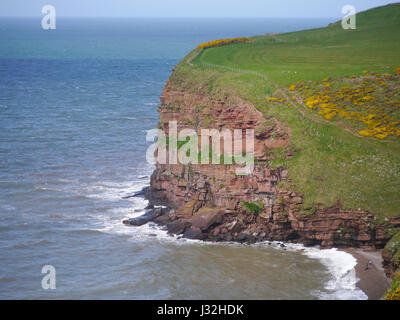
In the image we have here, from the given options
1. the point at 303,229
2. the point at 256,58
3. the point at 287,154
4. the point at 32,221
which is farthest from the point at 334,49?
the point at 32,221

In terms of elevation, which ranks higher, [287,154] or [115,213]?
[287,154]

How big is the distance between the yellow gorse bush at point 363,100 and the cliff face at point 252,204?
562cm

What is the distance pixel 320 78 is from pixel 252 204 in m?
15.8

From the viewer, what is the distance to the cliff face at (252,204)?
44688 millimetres

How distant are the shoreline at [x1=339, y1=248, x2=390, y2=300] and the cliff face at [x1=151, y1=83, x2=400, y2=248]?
1.02m

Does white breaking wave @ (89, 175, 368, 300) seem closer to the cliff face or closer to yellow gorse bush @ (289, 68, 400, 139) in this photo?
the cliff face

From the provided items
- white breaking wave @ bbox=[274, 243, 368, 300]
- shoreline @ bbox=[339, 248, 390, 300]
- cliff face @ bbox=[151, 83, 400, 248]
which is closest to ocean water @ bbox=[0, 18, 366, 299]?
white breaking wave @ bbox=[274, 243, 368, 300]

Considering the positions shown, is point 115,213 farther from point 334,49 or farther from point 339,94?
point 334,49

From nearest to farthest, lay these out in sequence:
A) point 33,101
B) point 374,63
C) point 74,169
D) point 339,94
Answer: point 339,94 → point 374,63 → point 74,169 → point 33,101

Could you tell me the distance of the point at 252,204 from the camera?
47.9 metres

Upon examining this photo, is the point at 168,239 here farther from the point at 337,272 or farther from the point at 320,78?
the point at 320,78

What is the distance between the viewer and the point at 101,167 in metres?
65.8

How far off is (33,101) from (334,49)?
55.4m

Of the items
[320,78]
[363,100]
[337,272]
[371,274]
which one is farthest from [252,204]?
[320,78]
